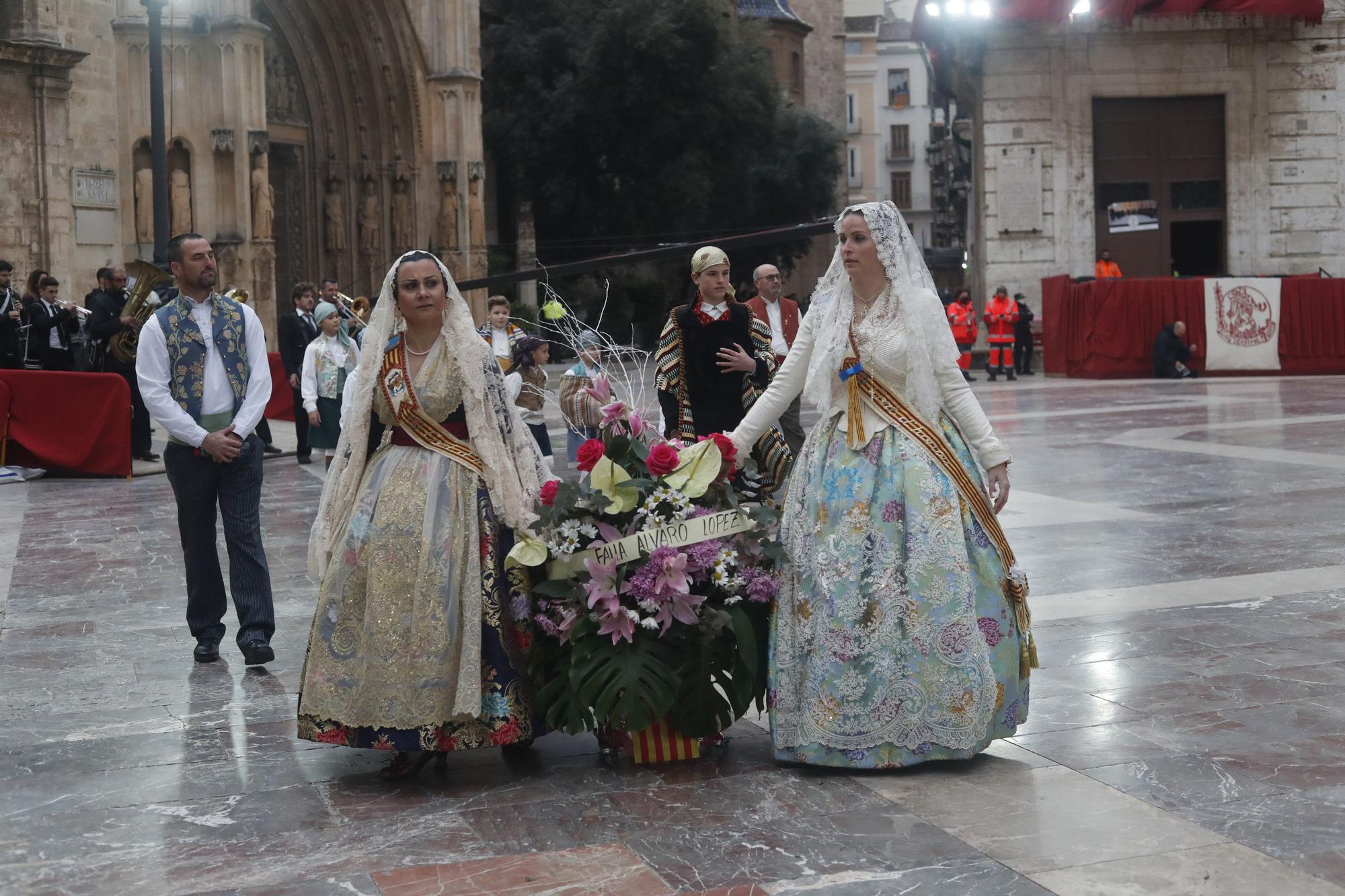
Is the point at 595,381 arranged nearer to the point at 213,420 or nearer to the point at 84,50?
the point at 213,420

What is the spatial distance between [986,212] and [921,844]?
2461 cm

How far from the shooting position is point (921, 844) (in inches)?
163

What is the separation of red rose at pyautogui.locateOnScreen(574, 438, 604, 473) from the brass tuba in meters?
8.27

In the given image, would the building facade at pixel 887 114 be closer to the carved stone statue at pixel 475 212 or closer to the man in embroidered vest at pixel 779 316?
the carved stone statue at pixel 475 212

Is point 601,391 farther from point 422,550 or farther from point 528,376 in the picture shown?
point 528,376

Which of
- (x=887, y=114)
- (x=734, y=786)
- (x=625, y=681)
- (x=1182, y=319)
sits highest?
(x=887, y=114)

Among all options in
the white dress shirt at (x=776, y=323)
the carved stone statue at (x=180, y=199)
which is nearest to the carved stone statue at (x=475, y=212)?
the carved stone statue at (x=180, y=199)

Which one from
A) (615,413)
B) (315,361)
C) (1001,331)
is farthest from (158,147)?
(1001,331)

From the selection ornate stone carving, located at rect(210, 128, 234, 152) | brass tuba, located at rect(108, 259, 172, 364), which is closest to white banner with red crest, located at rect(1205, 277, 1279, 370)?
ornate stone carving, located at rect(210, 128, 234, 152)

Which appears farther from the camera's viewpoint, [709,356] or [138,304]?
[138,304]

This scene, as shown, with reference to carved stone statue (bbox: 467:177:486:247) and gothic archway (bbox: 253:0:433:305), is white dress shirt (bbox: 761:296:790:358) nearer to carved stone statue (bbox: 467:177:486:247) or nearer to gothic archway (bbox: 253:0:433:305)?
gothic archway (bbox: 253:0:433:305)

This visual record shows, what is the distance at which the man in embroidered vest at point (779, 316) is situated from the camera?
34.0ft

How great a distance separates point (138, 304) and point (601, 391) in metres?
9.09

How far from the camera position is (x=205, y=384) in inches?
259
